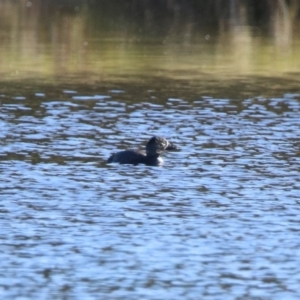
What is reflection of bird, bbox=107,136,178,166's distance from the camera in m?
15.8

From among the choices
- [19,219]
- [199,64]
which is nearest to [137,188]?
[19,219]

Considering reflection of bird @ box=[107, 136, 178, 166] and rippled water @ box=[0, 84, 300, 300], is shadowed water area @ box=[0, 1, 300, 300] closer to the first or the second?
rippled water @ box=[0, 84, 300, 300]

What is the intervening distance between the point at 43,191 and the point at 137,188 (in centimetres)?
124

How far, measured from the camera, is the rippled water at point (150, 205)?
10.3m

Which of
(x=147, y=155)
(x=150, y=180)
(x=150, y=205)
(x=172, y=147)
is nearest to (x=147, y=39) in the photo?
(x=172, y=147)

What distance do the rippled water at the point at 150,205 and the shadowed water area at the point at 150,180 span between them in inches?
1.0

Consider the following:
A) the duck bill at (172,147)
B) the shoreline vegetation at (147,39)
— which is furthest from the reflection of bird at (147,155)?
the shoreline vegetation at (147,39)

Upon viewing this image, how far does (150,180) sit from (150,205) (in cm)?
159

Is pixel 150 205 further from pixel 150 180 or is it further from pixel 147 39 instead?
pixel 147 39

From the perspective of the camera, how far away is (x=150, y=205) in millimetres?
13273

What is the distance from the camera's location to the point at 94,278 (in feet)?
33.8

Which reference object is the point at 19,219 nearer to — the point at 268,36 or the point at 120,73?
the point at 120,73

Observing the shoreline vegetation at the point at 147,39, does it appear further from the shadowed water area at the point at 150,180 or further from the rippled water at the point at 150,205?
the rippled water at the point at 150,205

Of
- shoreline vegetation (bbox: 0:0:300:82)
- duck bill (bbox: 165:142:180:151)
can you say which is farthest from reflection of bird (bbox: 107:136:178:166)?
shoreline vegetation (bbox: 0:0:300:82)
